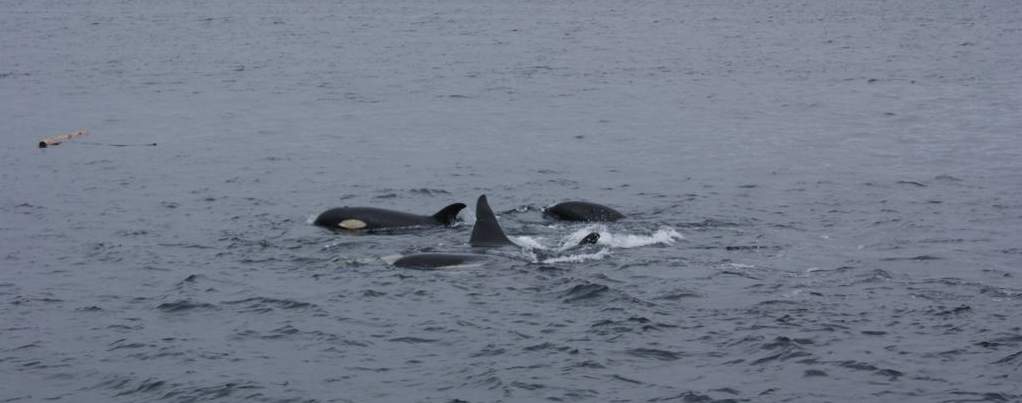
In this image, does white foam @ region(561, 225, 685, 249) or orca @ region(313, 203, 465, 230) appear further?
orca @ region(313, 203, 465, 230)

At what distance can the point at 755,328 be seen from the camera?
1762 centimetres

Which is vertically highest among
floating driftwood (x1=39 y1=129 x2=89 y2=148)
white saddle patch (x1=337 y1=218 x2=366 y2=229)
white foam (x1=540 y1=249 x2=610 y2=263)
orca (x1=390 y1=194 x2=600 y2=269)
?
orca (x1=390 y1=194 x2=600 y2=269)

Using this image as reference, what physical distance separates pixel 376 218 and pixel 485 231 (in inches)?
114

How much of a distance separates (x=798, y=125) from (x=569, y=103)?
8.89 metres

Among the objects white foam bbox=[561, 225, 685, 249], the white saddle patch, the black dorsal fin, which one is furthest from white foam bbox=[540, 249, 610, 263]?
the white saddle patch

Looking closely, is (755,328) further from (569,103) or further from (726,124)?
(569,103)

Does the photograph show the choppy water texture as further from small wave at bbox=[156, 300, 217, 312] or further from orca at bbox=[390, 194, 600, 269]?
orca at bbox=[390, 194, 600, 269]

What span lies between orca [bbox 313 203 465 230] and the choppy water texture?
18.8 inches

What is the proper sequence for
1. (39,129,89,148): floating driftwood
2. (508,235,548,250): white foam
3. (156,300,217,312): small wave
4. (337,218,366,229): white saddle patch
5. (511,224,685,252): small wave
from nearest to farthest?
(156,300,217,312): small wave
(508,235,548,250): white foam
(511,224,685,252): small wave
(337,218,366,229): white saddle patch
(39,129,89,148): floating driftwood

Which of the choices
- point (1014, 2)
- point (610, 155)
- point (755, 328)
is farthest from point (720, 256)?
point (1014, 2)

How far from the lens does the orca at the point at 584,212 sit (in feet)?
80.7

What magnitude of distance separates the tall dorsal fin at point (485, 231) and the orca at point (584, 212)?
291 centimetres

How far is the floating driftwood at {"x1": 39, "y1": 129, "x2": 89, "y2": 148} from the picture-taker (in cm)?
3466

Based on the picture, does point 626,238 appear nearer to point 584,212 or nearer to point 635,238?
point 635,238
